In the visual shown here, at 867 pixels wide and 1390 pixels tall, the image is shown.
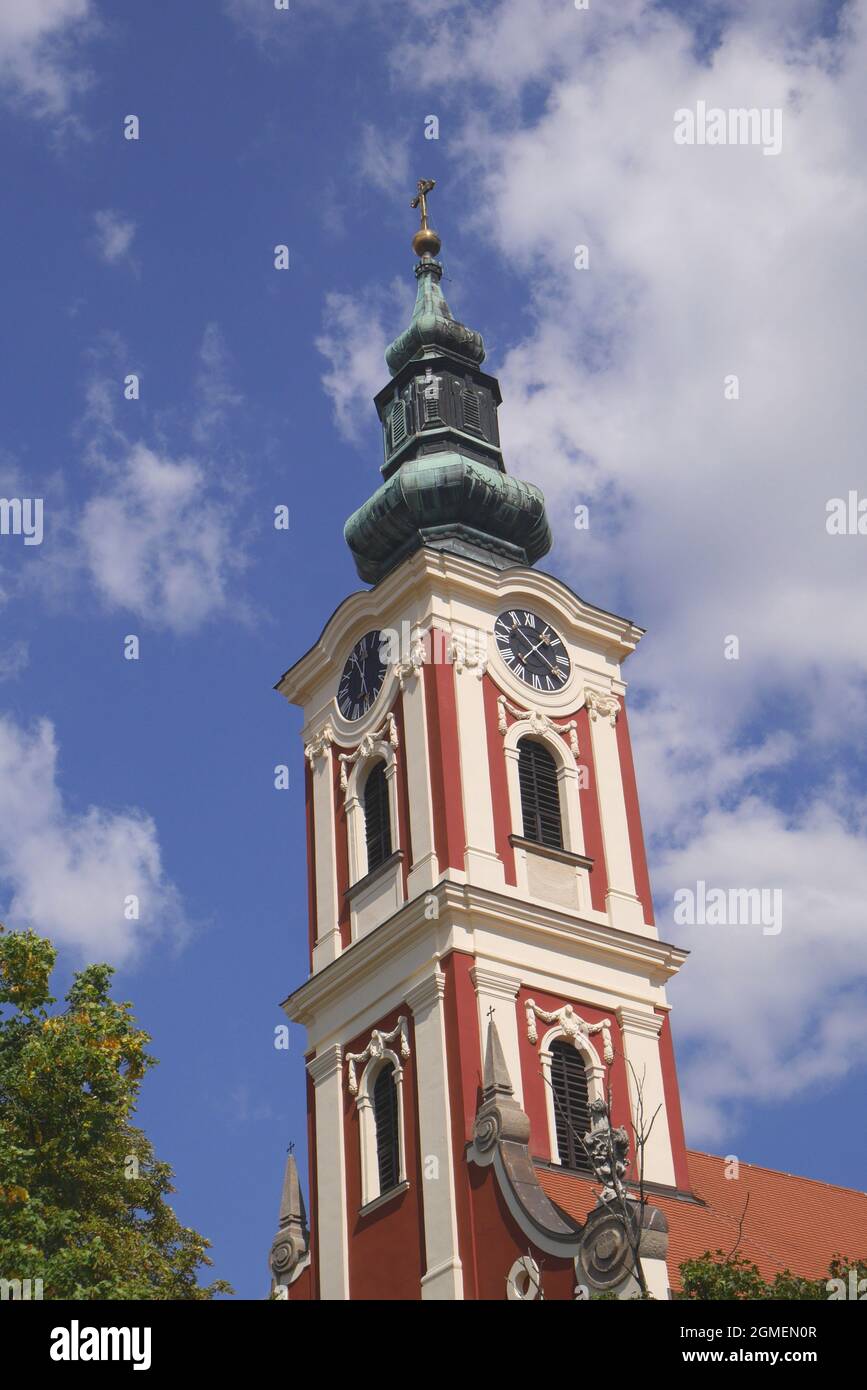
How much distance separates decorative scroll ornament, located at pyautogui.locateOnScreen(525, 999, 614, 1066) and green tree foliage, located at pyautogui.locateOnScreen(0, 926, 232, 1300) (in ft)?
20.0

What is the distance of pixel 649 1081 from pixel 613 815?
482 cm

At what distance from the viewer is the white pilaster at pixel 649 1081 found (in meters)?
30.0

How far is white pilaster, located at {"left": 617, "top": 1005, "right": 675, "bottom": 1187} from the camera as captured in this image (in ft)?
98.6

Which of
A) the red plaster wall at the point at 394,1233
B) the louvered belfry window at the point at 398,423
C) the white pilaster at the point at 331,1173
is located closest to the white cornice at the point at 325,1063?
the white pilaster at the point at 331,1173

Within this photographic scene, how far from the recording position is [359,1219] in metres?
29.7

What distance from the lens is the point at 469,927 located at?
3017cm

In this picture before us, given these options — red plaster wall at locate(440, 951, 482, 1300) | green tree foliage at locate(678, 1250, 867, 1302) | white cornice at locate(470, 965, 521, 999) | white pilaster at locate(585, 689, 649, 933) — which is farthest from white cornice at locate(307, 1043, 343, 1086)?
green tree foliage at locate(678, 1250, 867, 1302)

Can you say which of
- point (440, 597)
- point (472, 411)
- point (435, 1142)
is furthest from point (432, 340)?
point (435, 1142)

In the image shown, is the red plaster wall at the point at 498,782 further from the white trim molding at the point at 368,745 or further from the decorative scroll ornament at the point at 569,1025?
the decorative scroll ornament at the point at 569,1025

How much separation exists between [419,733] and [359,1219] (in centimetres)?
762

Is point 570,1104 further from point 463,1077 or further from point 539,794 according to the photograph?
point 539,794
